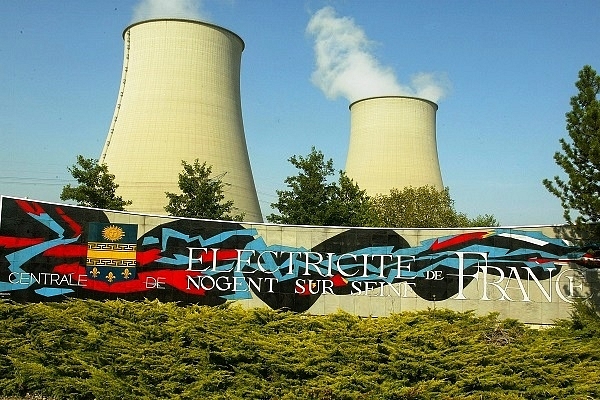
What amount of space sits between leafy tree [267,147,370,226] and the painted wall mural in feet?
23.1

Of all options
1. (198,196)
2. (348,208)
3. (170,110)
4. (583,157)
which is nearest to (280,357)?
(583,157)

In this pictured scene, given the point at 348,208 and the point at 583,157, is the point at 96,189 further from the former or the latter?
the point at 583,157

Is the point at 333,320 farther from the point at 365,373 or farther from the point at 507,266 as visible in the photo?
the point at 507,266

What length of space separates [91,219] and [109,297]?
106 centimetres

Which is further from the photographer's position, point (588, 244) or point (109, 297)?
point (109, 297)

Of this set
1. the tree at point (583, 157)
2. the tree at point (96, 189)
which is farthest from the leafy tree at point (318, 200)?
the tree at point (583, 157)

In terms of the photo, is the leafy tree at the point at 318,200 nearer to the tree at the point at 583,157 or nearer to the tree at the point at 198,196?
the tree at the point at 198,196

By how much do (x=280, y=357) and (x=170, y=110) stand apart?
32.7 feet

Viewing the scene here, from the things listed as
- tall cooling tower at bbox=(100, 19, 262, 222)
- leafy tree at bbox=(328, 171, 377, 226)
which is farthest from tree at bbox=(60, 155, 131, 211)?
leafy tree at bbox=(328, 171, 377, 226)

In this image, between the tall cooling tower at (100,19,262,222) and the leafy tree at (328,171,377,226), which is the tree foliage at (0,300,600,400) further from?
the leafy tree at (328,171,377,226)

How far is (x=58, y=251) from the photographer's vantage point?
776 centimetres

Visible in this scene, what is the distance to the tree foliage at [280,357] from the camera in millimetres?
4203

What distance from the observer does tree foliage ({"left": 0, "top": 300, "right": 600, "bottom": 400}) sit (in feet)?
13.8

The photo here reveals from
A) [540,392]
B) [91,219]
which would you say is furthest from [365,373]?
[91,219]
